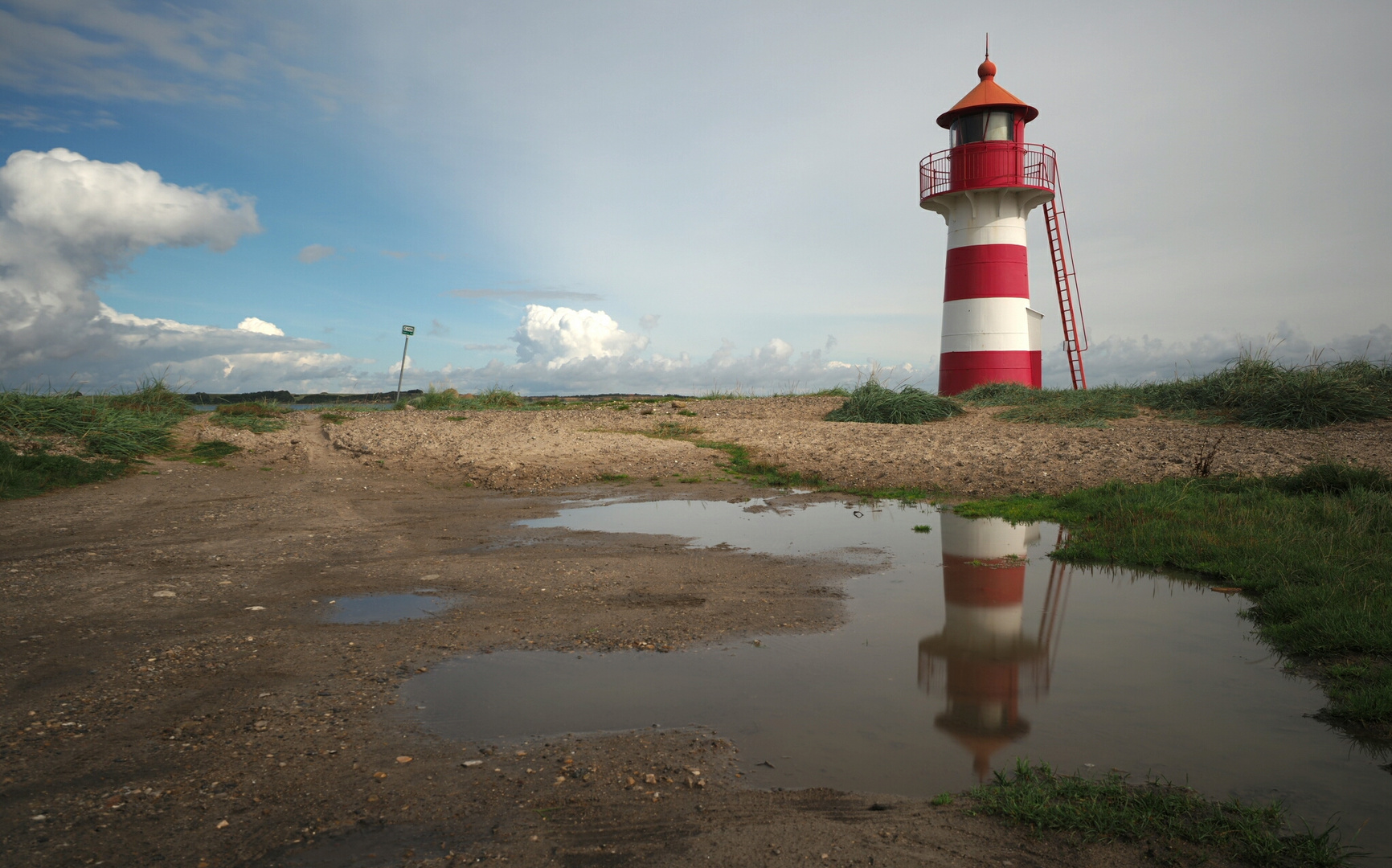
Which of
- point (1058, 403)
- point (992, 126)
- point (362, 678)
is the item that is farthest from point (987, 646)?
point (992, 126)

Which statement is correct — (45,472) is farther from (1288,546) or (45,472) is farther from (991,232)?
(991,232)

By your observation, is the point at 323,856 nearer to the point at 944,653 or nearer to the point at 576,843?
the point at 576,843

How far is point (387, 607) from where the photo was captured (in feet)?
19.2

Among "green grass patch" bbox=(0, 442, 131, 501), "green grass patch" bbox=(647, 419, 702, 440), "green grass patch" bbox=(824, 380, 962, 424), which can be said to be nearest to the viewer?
"green grass patch" bbox=(0, 442, 131, 501)

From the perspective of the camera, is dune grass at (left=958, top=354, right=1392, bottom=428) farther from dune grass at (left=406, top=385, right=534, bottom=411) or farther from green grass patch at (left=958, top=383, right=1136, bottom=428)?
dune grass at (left=406, top=385, right=534, bottom=411)

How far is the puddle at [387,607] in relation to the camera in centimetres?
556

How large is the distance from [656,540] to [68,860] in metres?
5.79

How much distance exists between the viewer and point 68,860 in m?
2.72

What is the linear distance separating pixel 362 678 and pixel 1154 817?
402 cm

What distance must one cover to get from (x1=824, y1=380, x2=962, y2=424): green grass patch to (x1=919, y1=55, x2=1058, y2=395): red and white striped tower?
3.58 m

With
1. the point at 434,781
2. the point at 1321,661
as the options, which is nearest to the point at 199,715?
the point at 434,781

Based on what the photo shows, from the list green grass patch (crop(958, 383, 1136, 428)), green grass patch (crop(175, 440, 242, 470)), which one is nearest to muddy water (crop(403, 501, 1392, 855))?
green grass patch (crop(958, 383, 1136, 428))

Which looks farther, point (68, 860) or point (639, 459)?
point (639, 459)

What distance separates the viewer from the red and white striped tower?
20.5 meters
